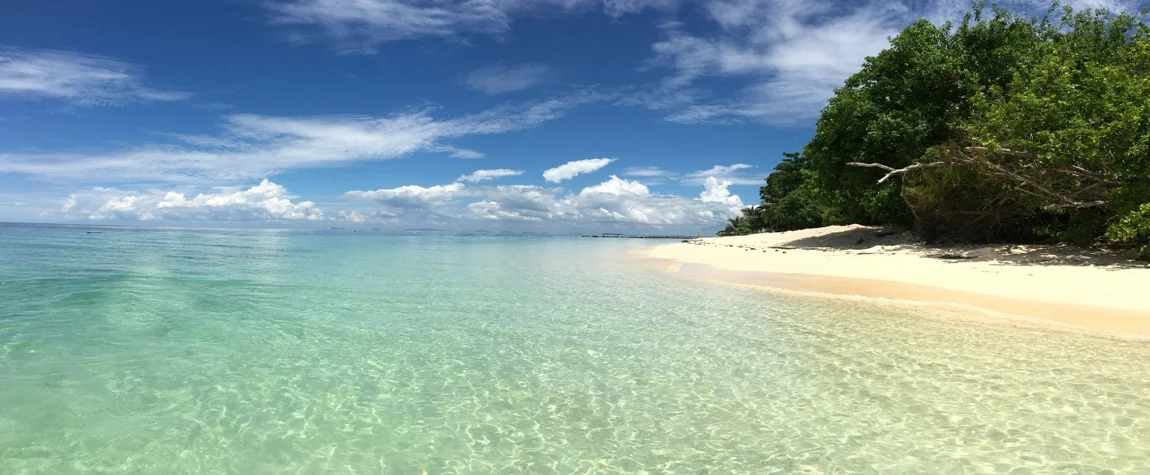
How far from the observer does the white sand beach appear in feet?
41.1

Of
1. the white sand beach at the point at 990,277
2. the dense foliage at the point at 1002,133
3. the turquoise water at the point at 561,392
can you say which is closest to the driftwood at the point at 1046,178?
the dense foliage at the point at 1002,133

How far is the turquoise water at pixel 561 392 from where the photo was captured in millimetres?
5094

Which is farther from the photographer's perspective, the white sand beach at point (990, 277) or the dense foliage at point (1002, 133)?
the dense foliage at point (1002, 133)

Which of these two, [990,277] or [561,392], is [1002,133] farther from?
[561,392]

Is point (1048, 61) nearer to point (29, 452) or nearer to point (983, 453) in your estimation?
point (983, 453)

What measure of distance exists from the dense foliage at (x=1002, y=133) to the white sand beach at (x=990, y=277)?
1.39 m

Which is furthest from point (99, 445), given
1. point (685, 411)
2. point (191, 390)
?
point (685, 411)

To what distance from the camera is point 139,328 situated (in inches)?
429

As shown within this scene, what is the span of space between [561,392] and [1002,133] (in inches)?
875

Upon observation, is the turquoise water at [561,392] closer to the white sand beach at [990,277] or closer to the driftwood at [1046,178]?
the white sand beach at [990,277]

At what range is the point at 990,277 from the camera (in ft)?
57.8

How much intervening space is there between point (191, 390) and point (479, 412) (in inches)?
144

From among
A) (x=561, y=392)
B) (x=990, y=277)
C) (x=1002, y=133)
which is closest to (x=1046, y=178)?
(x=1002, y=133)

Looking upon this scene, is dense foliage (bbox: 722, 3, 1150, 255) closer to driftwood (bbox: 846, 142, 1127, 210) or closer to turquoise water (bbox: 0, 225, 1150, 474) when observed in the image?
driftwood (bbox: 846, 142, 1127, 210)
